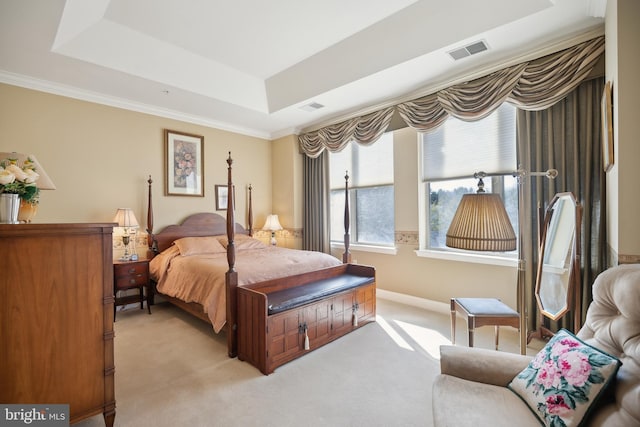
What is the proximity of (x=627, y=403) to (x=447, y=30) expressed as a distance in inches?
113

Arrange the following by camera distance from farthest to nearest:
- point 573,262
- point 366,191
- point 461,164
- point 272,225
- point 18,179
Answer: point 272,225 → point 366,191 → point 461,164 → point 573,262 → point 18,179

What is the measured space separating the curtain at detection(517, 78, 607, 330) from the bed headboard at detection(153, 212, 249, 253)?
421 cm

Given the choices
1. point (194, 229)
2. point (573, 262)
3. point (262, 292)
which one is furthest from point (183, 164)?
point (573, 262)

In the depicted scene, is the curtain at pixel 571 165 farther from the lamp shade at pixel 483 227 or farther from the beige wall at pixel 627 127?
the lamp shade at pixel 483 227

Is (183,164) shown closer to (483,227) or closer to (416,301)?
(416,301)

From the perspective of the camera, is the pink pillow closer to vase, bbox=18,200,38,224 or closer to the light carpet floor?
the light carpet floor

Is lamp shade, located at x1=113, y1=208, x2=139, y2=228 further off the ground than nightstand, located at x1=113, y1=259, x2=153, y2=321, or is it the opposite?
lamp shade, located at x1=113, y1=208, x2=139, y2=228

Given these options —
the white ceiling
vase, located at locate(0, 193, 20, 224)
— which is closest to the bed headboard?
the white ceiling

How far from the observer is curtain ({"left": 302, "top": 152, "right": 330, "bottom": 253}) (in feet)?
16.4

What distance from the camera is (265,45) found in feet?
10.8

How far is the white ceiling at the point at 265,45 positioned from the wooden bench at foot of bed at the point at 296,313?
2405mm

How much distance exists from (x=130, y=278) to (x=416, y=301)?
3.68 m

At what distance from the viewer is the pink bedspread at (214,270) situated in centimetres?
272

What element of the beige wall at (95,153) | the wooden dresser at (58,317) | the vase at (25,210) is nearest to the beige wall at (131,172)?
the beige wall at (95,153)
